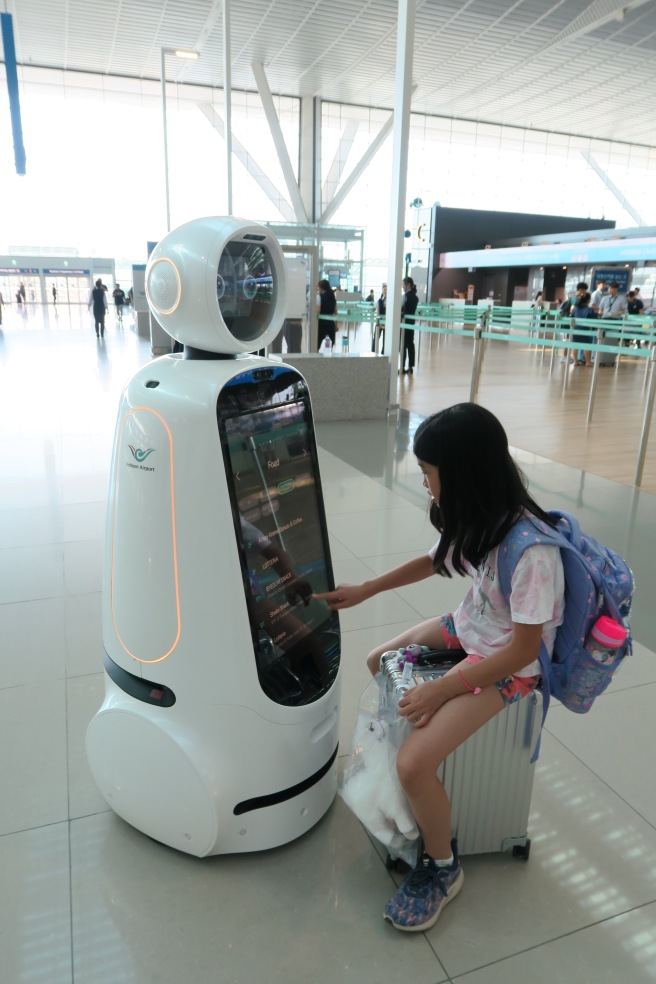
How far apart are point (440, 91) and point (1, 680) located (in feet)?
79.9

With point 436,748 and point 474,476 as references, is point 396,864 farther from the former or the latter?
point 474,476

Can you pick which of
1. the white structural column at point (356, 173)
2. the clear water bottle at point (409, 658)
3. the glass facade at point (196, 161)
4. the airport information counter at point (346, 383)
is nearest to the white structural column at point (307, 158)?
the glass facade at point (196, 161)

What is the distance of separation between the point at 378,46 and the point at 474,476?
20293 mm

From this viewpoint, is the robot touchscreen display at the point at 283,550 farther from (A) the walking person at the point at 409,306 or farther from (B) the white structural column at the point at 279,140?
(B) the white structural column at the point at 279,140

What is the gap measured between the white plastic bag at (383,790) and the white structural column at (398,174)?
6.08 m

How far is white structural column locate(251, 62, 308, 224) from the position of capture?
1958 centimetres

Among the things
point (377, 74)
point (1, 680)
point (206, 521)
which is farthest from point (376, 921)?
point (377, 74)

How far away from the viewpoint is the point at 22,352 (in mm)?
13750

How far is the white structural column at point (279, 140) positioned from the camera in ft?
64.2

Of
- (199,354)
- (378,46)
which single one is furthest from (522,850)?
(378,46)

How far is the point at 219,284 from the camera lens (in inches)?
64.3

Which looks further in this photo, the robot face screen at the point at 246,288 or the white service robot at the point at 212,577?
the robot face screen at the point at 246,288

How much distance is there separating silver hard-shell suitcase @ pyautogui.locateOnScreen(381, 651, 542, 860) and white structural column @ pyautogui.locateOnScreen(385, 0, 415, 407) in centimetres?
600

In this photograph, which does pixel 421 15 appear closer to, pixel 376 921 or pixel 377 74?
pixel 377 74
